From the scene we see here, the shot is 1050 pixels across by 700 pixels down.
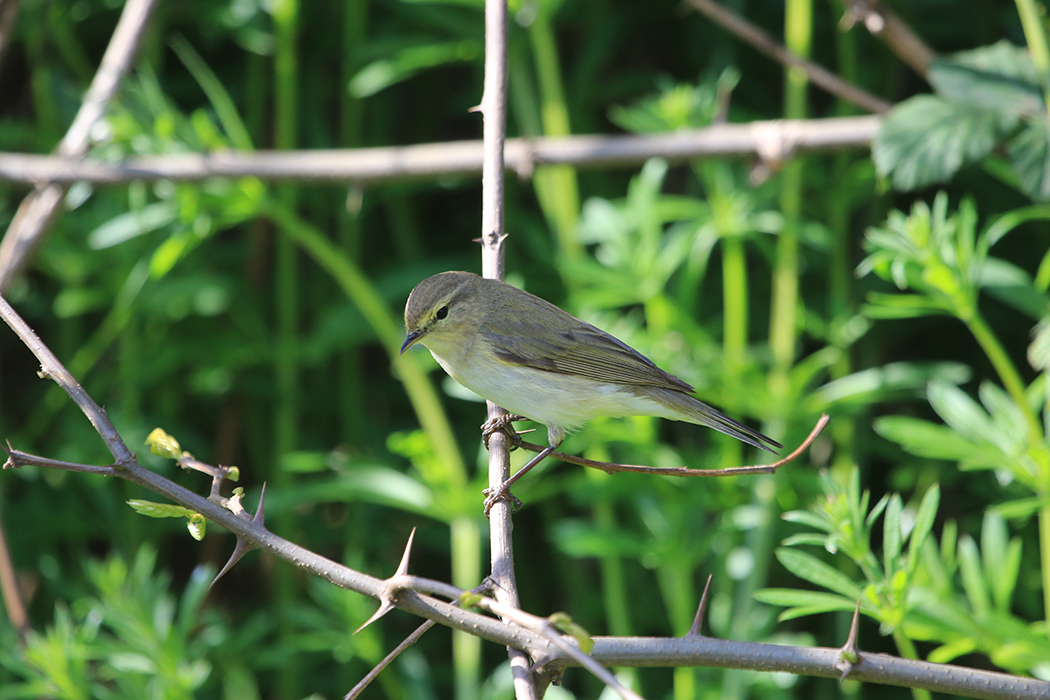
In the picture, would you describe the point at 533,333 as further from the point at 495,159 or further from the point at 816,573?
the point at 816,573

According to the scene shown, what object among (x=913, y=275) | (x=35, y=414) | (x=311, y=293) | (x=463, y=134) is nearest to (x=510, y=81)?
(x=463, y=134)

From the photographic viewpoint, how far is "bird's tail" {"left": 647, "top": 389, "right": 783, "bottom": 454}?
2.66 meters

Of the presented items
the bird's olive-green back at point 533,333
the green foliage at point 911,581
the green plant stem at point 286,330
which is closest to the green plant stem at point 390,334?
the green plant stem at point 286,330

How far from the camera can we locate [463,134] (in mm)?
4566

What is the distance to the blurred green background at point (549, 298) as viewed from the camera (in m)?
2.80

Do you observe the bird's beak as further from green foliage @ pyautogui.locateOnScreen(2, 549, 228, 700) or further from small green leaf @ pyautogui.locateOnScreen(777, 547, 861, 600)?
small green leaf @ pyautogui.locateOnScreen(777, 547, 861, 600)

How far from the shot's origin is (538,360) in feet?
9.50

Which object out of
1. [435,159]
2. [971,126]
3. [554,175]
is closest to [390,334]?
[435,159]

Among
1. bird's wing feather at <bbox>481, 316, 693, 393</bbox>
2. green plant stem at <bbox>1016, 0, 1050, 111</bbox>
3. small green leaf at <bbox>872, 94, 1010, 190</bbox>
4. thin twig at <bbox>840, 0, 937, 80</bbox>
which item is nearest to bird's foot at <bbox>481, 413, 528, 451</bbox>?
bird's wing feather at <bbox>481, 316, 693, 393</bbox>

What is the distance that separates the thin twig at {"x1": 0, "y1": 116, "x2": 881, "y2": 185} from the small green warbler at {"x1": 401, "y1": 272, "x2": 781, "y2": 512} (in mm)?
504

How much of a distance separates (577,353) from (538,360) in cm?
13

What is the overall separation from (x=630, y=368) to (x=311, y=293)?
1762 mm

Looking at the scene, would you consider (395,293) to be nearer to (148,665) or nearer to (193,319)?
(193,319)

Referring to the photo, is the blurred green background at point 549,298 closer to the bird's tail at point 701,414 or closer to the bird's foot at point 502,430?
the bird's tail at point 701,414
